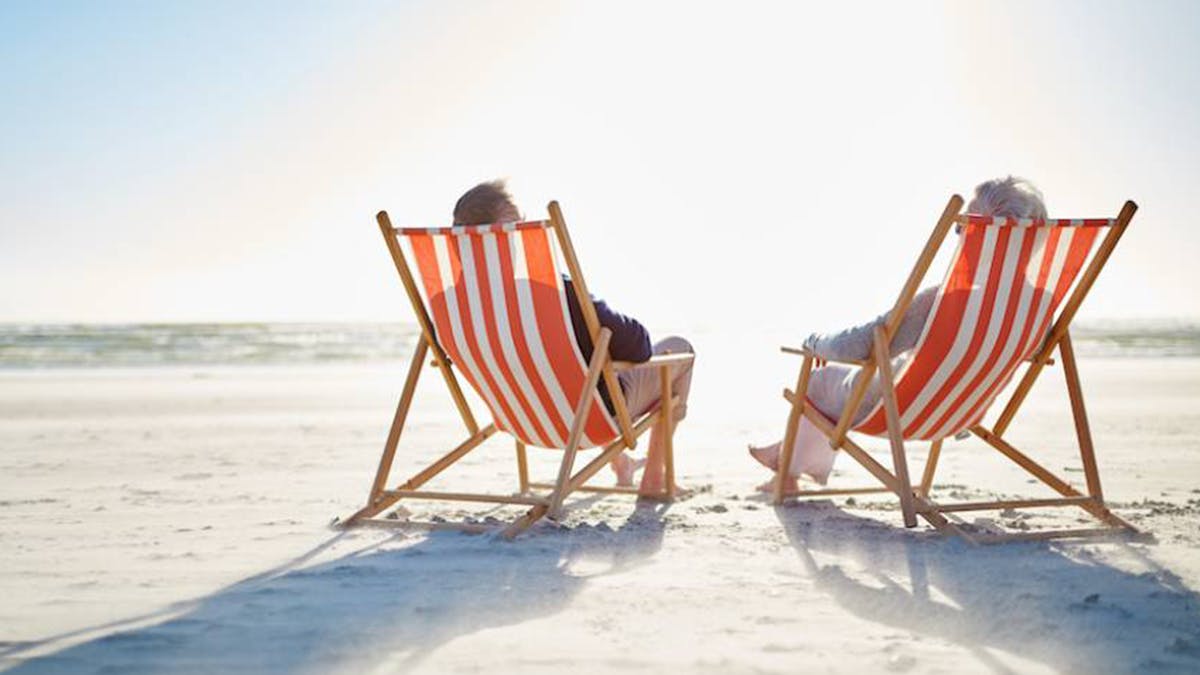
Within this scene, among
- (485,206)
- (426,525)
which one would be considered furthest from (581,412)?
(485,206)

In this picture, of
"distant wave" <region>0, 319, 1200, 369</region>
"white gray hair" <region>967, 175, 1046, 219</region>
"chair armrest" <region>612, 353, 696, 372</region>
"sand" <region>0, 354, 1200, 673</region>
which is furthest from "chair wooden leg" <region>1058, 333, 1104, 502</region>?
"distant wave" <region>0, 319, 1200, 369</region>

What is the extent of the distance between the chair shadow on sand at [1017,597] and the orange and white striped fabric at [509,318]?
0.89 meters

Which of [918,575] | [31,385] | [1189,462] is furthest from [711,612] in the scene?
[31,385]

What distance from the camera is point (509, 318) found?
3449 mm

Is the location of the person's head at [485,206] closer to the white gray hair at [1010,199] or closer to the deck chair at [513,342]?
the deck chair at [513,342]

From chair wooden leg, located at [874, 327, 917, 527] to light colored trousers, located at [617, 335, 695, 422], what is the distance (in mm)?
900

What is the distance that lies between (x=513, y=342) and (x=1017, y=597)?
1676 mm

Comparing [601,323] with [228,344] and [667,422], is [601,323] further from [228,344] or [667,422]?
[228,344]

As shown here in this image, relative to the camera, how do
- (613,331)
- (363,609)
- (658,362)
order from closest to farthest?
(363,609) → (613,331) → (658,362)

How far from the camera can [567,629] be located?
234cm

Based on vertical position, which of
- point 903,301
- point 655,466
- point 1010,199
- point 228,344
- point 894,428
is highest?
point 1010,199

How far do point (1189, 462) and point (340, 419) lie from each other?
5.09 meters

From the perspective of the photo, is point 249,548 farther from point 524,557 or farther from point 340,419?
point 340,419

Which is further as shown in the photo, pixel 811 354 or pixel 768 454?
pixel 768 454
